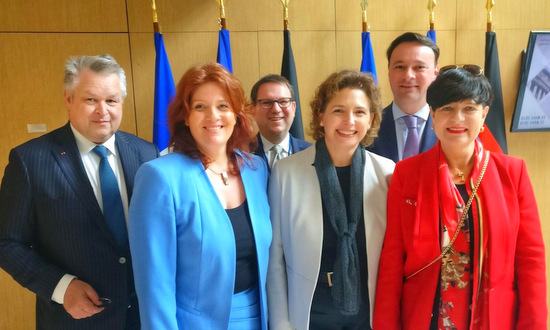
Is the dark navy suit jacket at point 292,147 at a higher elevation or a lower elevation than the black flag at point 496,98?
lower

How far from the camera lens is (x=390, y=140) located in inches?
89.8

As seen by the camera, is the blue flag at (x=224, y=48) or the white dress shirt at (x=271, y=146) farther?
the blue flag at (x=224, y=48)

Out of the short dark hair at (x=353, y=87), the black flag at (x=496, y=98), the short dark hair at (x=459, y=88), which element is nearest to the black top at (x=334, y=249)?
the short dark hair at (x=353, y=87)

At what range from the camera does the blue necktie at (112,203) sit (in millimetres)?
1622

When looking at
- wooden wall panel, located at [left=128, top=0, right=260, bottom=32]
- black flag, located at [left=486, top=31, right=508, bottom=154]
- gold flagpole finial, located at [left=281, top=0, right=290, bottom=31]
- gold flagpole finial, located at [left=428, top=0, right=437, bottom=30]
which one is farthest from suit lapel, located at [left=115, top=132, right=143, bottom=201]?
black flag, located at [left=486, top=31, right=508, bottom=154]

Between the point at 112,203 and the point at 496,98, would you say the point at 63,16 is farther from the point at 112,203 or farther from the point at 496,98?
the point at 496,98

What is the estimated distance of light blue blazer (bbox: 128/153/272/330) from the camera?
134cm

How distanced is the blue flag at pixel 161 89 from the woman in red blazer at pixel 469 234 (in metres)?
2.02

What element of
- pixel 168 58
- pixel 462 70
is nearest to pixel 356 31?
pixel 168 58

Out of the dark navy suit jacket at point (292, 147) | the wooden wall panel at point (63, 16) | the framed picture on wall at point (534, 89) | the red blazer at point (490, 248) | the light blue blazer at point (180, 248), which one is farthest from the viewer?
the framed picture on wall at point (534, 89)

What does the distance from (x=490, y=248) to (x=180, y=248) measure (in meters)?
1.19

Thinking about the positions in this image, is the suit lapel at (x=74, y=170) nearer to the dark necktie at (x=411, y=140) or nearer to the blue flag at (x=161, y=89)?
the blue flag at (x=161, y=89)

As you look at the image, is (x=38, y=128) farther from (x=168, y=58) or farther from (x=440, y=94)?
(x=440, y=94)

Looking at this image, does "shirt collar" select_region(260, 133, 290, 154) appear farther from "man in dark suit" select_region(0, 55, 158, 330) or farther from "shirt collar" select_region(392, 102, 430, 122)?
"man in dark suit" select_region(0, 55, 158, 330)
